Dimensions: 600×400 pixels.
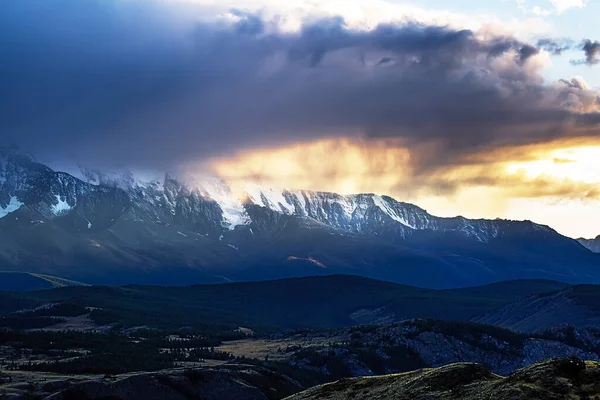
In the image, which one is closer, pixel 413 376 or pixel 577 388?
pixel 577 388

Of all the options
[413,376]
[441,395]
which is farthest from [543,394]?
[413,376]

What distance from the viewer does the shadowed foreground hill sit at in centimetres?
5712

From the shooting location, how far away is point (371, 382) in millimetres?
79125

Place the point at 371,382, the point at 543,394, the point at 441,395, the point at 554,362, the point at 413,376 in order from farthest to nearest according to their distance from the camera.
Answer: the point at 371,382
the point at 413,376
the point at 441,395
the point at 554,362
the point at 543,394

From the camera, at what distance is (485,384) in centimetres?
6325

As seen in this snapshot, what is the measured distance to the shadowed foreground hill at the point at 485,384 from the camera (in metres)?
57.1

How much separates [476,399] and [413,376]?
44.5ft

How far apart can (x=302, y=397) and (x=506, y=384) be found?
27.9m

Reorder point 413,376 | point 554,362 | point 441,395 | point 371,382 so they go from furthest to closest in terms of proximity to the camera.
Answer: point 371,382, point 413,376, point 441,395, point 554,362

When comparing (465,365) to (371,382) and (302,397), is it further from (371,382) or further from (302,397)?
(302,397)

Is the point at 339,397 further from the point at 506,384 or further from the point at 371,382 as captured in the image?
the point at 506,384

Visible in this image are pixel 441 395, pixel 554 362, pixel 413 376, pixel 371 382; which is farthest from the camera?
pixel 371 382

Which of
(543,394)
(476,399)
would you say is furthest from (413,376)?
(543,394)

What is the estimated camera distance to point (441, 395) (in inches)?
2554
